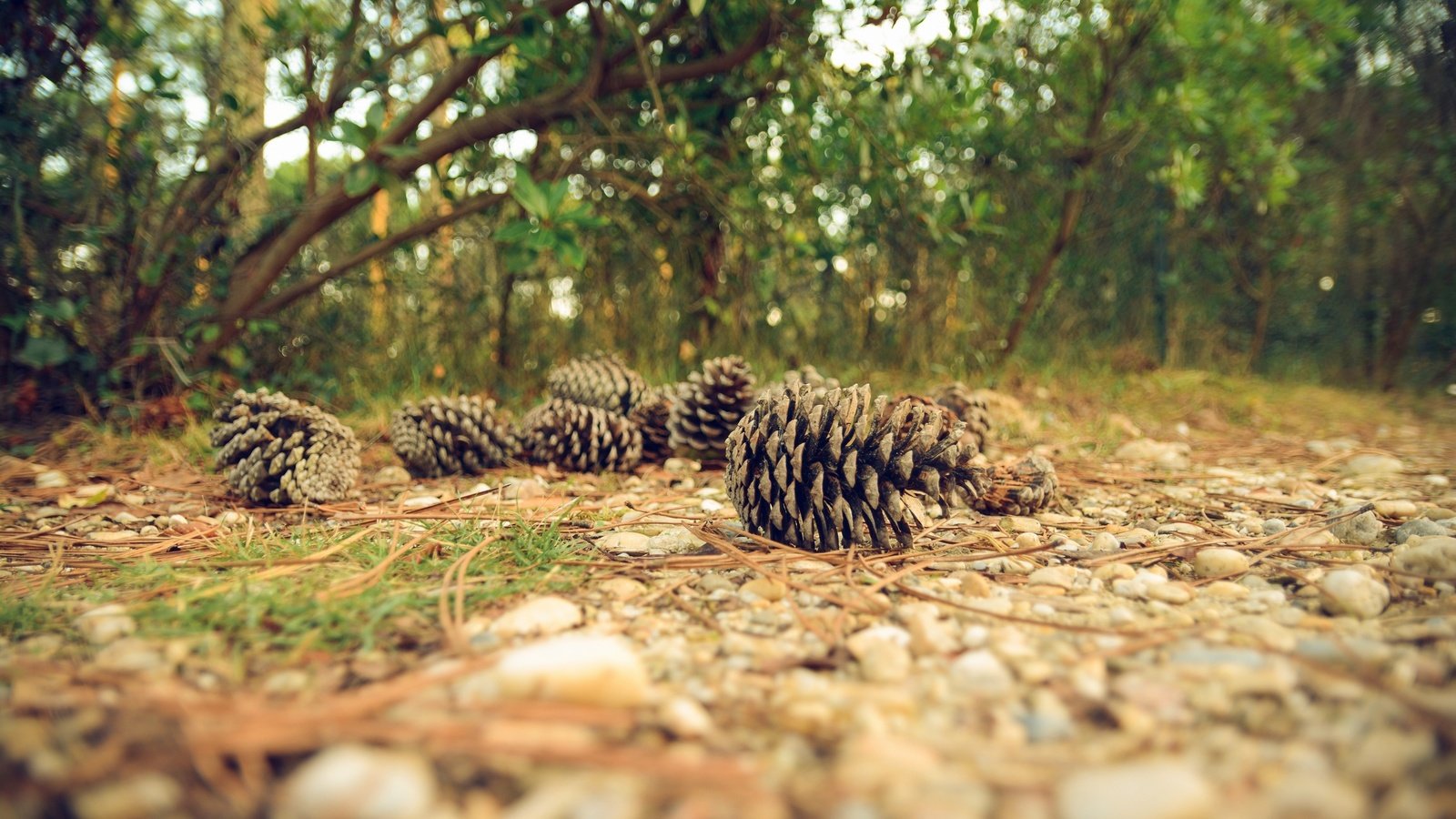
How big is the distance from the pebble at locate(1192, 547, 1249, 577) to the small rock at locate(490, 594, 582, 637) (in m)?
1.21

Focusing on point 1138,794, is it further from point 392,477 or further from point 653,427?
point 392,477

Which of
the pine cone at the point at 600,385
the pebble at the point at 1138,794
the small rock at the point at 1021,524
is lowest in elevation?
the pebble at the point at 1138,794

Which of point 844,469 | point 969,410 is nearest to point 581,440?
point 844,469

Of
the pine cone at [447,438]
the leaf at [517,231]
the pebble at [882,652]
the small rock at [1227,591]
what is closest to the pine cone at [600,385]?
the pine cone at [447,438]

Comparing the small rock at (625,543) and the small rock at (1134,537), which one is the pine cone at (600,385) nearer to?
the small rock at (625,543)

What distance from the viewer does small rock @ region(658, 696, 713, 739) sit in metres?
0.85

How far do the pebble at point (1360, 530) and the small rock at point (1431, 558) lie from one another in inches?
10.1

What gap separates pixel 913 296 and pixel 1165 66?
2069 mm

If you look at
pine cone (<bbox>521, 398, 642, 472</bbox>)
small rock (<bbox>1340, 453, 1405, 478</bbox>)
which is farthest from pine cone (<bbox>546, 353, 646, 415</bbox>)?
small rock (<bbox>1340, 453, 1405, 478</bbox>)

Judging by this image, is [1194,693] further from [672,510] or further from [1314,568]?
[672,510]

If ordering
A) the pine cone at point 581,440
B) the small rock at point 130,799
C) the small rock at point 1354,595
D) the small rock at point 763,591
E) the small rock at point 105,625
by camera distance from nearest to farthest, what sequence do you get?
the small rock at point 130,799 < the small rock at point 105,625 < the small rock at point 1354,595 < the small rock at point 763,591 < the pine cone at point 581,440

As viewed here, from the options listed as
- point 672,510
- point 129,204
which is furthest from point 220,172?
point 672,510

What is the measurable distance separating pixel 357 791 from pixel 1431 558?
176 cm

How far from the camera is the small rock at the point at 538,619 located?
3.78 ft
